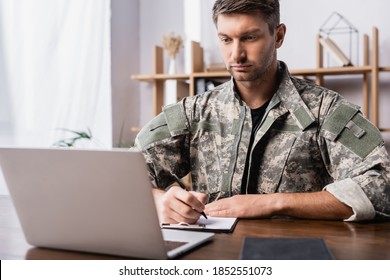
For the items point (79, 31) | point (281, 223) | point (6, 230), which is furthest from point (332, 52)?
point (6, 230)

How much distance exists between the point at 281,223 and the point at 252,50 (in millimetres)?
614

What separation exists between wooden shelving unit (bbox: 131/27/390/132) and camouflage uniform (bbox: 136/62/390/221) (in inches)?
55.9

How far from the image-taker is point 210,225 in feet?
3.65

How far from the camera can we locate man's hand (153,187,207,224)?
111cm

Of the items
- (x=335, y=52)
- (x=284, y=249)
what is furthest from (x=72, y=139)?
(x=284, y=249)

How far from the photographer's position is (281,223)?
1162 mm

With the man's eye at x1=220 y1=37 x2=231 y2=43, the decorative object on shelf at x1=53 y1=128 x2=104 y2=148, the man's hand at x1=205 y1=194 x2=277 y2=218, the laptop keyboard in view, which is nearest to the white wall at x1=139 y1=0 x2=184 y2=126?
the decorative object on shelf at x1=53 y1=128 x2=104 y2=148

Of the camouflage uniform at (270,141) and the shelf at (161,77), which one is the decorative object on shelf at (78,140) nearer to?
the shelf at (161,77)

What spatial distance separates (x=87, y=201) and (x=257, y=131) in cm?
84

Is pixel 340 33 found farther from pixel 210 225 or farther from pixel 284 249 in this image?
pixel 284 249

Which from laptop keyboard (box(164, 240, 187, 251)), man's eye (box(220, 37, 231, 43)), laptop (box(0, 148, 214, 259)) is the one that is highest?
man's eye (box(220, 37, 231, 43))

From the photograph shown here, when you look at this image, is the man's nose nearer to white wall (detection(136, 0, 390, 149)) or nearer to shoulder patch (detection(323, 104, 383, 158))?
shoulder patch (detection(323, 104, 383, 158))

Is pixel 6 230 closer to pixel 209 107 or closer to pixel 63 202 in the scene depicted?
pixel 63 202
